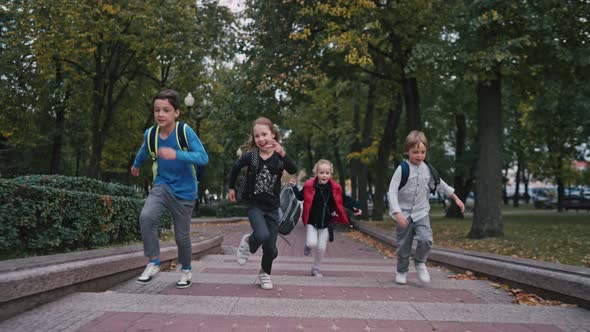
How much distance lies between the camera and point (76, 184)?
26.0 feet

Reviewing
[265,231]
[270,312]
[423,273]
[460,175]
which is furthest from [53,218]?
[460,175]

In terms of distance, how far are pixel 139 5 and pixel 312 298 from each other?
706 inches

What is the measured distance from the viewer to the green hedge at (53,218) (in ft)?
18.4

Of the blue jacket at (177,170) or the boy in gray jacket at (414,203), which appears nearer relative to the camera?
the blue jacket at (177,170)

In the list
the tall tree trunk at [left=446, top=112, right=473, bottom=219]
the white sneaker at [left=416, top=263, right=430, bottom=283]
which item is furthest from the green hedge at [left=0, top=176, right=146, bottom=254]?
the tall tree trunk at [left=446, top=112, right=473, bottom=219]

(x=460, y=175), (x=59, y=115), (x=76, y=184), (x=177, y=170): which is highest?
(x=59, y=115)

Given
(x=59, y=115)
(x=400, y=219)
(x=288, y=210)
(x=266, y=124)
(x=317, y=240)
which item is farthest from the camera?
(x=59, y=115)

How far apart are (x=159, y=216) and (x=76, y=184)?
383 centimetres

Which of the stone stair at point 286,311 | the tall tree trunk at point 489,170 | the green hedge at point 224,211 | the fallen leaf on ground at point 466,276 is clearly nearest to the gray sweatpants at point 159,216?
the stone stair at point 286,311

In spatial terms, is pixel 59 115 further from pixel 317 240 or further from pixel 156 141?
pixel 156 141

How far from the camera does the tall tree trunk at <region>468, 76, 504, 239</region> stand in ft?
42.2

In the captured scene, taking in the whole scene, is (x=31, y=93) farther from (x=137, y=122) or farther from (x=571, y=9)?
(x=571, y=9)

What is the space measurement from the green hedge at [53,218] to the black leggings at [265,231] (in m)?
2.63

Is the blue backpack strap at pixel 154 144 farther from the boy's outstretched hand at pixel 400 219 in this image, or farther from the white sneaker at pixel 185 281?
the boy's outstretched hand at pixel 400 219
